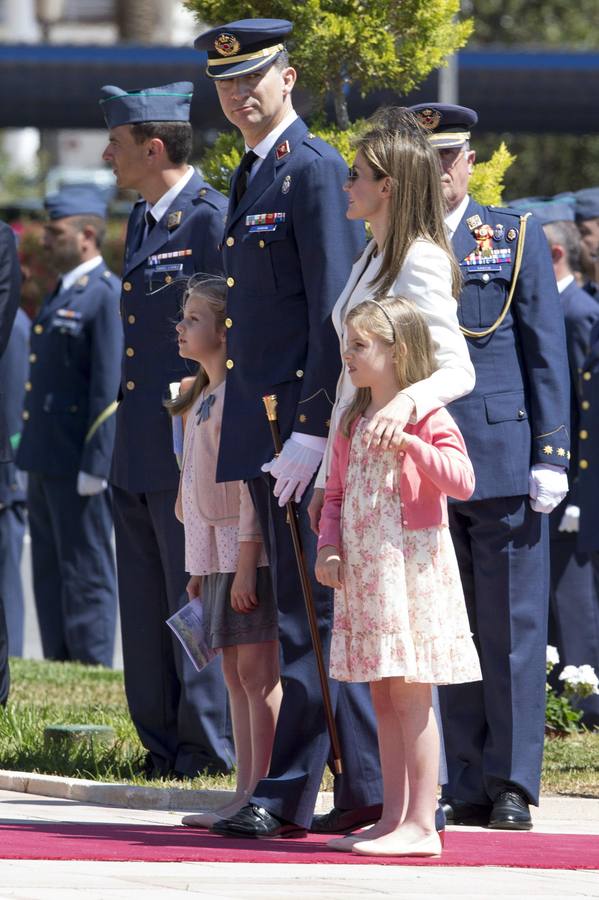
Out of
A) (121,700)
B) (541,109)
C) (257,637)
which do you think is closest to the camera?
(257,637)

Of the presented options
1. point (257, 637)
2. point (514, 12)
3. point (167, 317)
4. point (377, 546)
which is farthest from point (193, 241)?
point (514, 12)

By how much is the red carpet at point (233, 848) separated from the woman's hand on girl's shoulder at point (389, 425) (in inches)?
39.8

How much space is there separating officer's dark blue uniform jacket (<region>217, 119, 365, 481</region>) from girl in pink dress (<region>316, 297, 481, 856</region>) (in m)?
0.31

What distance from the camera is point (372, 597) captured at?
16.2 ft

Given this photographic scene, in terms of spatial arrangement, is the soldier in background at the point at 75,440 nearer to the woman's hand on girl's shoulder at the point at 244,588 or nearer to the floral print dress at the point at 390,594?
the woman's hand on girl's shoulder at the point at 244,588

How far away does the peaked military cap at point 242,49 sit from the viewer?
561cm

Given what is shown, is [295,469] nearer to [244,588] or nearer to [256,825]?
[244,588]

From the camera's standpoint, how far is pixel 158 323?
664 centimetres

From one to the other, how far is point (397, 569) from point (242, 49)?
1.63m

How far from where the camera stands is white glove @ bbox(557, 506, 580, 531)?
8711 mm

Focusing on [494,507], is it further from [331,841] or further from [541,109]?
[541,109]

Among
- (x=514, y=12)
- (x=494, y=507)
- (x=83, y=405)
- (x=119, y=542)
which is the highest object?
(x=494, y=507)

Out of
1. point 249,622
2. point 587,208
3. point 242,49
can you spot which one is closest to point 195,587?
point 249,622

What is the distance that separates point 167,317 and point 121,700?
251cm
